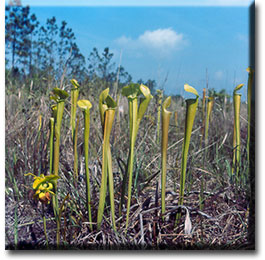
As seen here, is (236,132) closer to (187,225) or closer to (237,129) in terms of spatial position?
(237,129)

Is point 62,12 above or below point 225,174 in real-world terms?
above

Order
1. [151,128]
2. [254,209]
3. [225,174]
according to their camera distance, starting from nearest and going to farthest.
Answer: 1. [254,209]
2. [225,174]
3. [151,128]

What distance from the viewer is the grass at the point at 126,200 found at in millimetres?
1103

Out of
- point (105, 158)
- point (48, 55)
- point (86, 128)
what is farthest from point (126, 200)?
point (48, 55)

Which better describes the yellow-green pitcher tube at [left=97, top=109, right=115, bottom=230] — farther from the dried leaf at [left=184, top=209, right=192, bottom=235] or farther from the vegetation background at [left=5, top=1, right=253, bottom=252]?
the dried leaf at [left=184, top=209, right=192, bottom=235]

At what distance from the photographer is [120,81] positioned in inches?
57.4

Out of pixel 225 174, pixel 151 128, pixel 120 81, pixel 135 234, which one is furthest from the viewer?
pixel 151 128

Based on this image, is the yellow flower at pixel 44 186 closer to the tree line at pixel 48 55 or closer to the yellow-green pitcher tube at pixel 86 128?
the yellow-green pitcher tube at pixel 86 128

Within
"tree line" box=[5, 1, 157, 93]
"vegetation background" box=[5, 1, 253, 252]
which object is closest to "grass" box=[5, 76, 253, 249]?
"vegetation background" box=[5, 1, 253, 252]

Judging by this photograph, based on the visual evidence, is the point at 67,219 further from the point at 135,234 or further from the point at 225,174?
the point at 225,174

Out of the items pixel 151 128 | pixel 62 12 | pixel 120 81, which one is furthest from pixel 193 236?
pixel 62 12

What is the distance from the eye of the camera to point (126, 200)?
1.15 metres

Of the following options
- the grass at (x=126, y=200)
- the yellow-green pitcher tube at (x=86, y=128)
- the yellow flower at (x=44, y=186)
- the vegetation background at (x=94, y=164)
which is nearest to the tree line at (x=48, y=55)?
the vegetation background at (x=94, y=164)

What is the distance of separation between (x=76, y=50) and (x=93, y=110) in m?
0.45
